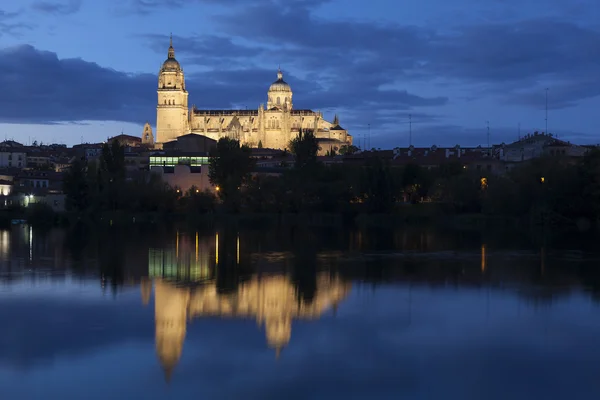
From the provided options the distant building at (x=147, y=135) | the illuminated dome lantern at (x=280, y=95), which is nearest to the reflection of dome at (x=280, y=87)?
the illuminated dome lantern at (x=280, y=95)

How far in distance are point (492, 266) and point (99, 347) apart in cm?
1220

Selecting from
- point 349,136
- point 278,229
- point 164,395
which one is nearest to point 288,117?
point 349,136

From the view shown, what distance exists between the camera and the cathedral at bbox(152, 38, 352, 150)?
102812 millimetres

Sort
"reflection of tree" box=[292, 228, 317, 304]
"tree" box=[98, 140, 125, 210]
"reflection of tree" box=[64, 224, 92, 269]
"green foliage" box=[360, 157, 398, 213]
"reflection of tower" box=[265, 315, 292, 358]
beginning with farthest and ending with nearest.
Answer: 1. "tree" box=[98, 140, 125, 210]
2. "green foliage" box=[360, 157, 398, 213]
3. "reflection of tree" box=[64, 224, 92, 269]
4. "reflection of tree" box=[292, 228, 317, 304]
5. "reflection of tower" box=[265, 315, 292, 358]

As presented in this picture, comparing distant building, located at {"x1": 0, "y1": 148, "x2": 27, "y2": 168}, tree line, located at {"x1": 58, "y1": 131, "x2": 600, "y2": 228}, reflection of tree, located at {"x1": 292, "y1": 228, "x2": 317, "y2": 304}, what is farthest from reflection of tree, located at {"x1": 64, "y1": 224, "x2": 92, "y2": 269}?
distant building, located at {"x1": 0, "y1": 148, "x2": 27, "y2": 168}

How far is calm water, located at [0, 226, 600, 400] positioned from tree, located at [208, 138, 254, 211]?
2384cm

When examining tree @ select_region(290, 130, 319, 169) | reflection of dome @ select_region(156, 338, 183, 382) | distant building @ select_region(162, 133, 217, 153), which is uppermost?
distant building @ select_region(162, 133, 217, 153)

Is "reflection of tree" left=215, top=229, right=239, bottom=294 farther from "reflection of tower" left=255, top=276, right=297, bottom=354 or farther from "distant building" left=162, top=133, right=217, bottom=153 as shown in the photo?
"distant building" left=162, top=133, right=217, bottom=153

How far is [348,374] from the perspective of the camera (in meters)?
11.4

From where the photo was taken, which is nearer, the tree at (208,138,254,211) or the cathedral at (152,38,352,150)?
the tree at (208,138,254,211)

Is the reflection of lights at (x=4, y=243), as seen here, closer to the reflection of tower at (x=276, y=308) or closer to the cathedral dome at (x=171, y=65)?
the reflection of tower at (x=276, y=308)

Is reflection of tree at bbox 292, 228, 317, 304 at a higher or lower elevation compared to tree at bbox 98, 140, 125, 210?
lower

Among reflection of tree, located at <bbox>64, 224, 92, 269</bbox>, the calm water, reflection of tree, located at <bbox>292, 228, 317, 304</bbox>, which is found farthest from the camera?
reflection of tree, located at <bbox>64, 224, 92, 269</bbox>

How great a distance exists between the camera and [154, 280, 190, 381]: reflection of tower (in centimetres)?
1233
